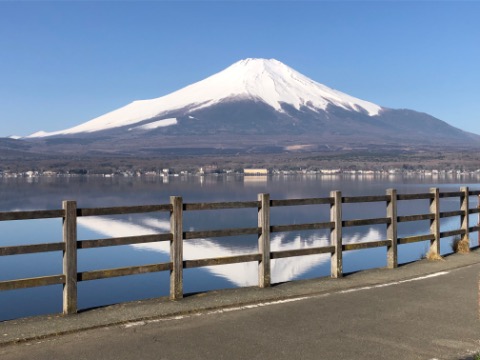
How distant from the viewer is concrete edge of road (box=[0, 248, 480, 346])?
8.20 metres

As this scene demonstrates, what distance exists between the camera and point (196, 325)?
8.35 meters

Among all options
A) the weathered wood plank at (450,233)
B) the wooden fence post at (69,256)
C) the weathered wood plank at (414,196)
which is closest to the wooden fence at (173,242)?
the wooden fence post at (69,256)

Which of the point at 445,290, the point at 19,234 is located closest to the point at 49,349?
the point at 445,290

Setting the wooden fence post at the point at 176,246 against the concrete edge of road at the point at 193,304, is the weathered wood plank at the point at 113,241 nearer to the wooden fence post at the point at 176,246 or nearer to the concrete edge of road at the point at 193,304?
the wooden fence post at the point at 176,246

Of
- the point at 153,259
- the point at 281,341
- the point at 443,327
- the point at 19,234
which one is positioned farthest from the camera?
the point at 19,234

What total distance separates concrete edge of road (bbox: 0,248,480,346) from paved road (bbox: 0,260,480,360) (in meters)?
0.17

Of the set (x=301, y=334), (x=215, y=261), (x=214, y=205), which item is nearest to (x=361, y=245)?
(x=215, y=261)

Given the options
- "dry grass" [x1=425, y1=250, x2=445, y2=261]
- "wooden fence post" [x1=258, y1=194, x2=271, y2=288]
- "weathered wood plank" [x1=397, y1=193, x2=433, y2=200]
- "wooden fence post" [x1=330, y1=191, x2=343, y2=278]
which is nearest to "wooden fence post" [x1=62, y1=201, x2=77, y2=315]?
"wooden fence post" [x1=258, y1=194, x2=271, y2=288]

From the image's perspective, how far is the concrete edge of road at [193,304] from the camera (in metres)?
8.20

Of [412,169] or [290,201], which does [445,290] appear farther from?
[412,169]

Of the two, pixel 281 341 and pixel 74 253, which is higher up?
pixel 74 253

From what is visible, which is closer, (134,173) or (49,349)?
(49,349)

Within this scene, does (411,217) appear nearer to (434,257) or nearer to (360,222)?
(434,257)

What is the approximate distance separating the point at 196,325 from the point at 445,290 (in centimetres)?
453
